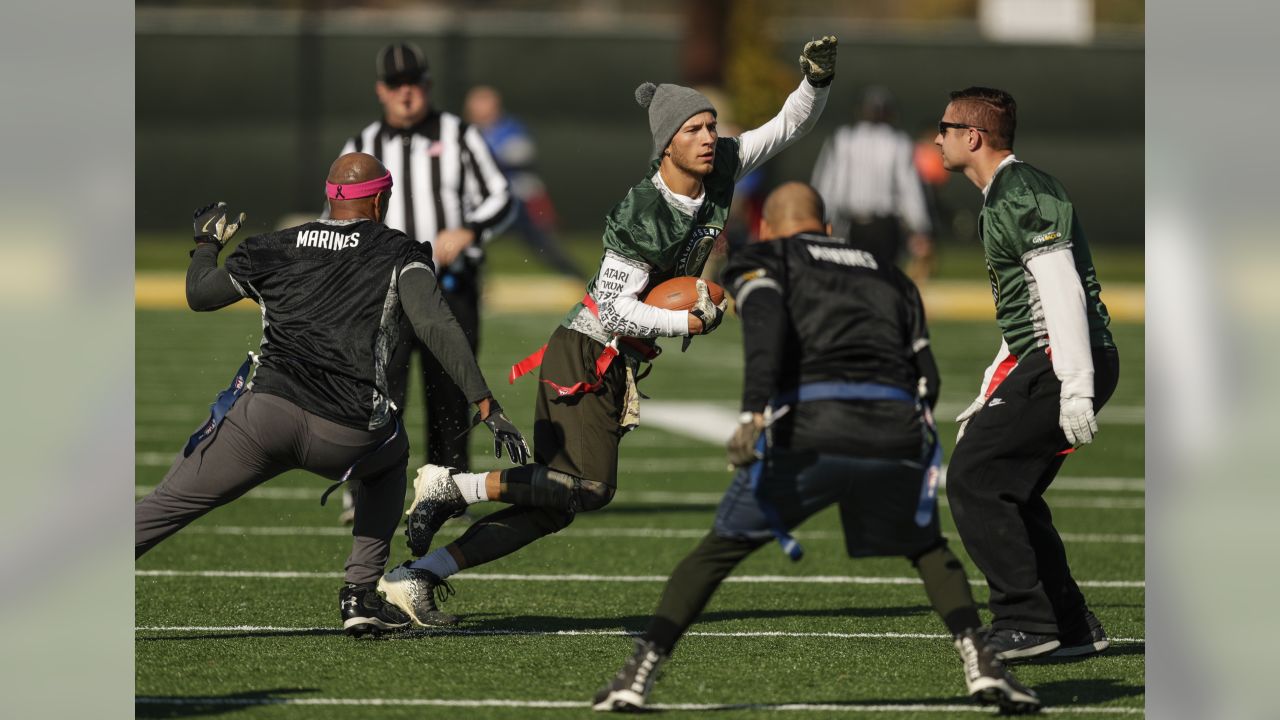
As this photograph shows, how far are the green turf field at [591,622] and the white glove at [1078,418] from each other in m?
0.77

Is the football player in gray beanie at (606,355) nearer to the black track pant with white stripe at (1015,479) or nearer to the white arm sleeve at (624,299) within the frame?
the white arm sleeve at (624,299)

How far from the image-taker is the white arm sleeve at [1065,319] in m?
5.50

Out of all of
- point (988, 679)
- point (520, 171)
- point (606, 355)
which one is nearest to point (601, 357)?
point (606, 355)

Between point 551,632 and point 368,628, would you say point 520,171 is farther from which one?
point 368,628

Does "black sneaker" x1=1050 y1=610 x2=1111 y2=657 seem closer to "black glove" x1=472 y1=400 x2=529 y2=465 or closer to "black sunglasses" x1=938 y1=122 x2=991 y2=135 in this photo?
"black sunglasses" x1=938 y1=122 x2=991 y2=135

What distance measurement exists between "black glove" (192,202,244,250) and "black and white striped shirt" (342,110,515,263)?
2.40m

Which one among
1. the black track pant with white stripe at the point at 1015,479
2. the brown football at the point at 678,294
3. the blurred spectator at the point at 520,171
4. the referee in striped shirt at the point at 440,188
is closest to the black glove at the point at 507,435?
the brown football at the point at 678,294

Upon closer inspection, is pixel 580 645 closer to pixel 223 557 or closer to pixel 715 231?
pixel 715 231

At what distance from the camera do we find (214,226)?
6.04 metres

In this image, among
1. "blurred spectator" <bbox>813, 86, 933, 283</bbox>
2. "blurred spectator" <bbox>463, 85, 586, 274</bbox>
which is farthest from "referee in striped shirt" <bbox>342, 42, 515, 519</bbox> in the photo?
"blurred spectator" <bbox>463, 85, 586, 274</bbox>

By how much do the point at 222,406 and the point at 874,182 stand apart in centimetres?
1077
